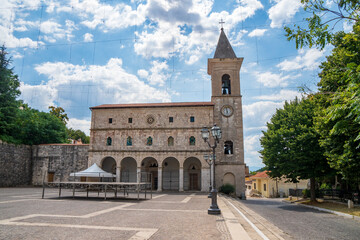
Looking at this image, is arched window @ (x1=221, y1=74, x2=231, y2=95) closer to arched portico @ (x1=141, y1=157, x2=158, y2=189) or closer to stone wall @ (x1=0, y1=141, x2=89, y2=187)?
arched portico @ (x1=141, y1=157, x2=158, y2=189)

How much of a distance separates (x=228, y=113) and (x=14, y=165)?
2973 centimetres

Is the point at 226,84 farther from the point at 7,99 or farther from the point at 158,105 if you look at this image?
the point at 7,99

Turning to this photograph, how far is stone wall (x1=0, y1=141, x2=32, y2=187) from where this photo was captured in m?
31.6

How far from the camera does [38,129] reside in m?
38.3

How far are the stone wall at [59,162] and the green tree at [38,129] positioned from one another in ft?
13.1

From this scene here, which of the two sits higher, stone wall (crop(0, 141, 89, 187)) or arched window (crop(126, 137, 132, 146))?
arched window (crop(126, 137, 132, 146))

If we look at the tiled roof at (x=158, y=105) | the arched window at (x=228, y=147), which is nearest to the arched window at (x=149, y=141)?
the tiled roof at (x=158, y=105)

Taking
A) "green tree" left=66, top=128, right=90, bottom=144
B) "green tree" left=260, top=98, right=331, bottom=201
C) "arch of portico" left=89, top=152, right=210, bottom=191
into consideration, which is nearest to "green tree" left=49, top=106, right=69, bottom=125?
"green tree" left=66, top=128, right=90, bottom=144

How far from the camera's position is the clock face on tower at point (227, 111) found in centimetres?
3294

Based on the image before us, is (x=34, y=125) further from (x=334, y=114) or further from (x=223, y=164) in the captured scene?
(x=334, y=114)

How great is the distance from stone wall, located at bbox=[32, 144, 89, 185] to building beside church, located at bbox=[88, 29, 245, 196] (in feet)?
11.2

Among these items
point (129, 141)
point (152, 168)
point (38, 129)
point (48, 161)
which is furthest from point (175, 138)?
point (38, 129)

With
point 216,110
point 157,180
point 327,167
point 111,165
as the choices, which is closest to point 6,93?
point 111,165

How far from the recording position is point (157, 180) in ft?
112
